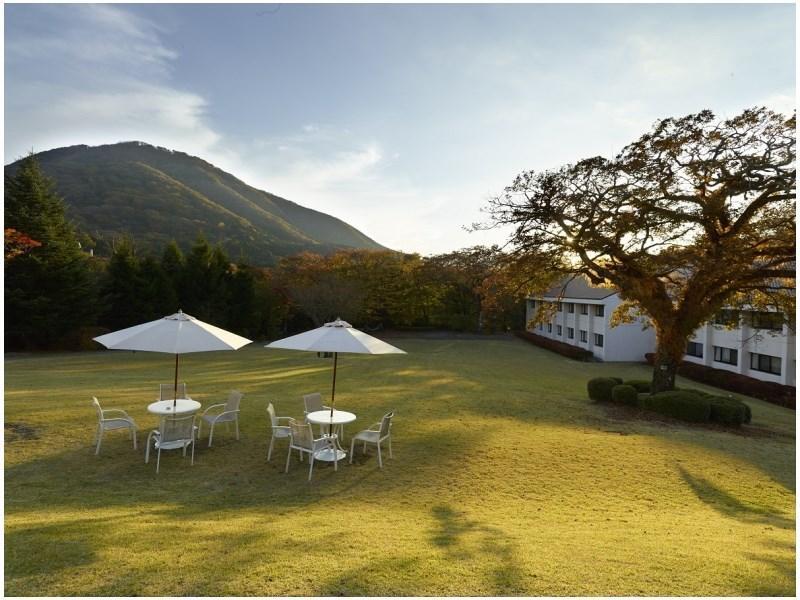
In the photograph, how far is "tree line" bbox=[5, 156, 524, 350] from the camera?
31.5 m

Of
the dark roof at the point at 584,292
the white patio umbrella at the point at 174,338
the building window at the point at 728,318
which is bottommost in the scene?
the white patio umbrella at the point at 174,338

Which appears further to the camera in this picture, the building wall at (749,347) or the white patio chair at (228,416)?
the building wall at (749,347)

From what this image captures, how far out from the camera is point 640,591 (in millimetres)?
4434

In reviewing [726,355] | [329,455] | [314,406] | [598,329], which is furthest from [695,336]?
[329,455]

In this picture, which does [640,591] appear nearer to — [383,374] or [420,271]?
[383,374]

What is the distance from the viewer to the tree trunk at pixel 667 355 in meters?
18.0

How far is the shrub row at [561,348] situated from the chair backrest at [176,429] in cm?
3481

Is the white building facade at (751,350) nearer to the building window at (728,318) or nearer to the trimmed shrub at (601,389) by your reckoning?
the building window at (728,318)

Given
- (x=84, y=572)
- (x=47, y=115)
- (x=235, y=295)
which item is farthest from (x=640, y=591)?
(x=235, y=295)

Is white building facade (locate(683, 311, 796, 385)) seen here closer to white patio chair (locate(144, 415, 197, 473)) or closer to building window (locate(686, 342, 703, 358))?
building window (locate(686, 342, 703, 358))

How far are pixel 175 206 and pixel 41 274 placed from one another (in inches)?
3106

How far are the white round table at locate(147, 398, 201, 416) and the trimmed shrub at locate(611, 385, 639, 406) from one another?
49.7 ft

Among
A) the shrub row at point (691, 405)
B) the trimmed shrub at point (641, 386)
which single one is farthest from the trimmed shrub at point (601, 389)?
the trimmed shrub at point (641, 386)

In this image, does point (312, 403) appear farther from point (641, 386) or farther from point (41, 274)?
point (41, 274)
